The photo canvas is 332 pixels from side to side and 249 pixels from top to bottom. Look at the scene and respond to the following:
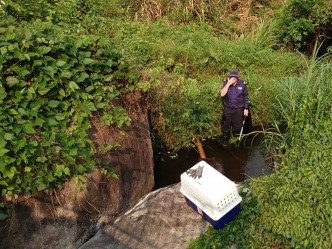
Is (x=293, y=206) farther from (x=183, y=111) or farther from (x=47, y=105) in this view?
(x=47, y=105)

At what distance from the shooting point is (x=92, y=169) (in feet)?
13.1

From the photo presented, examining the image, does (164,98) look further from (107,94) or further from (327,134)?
(327,134)

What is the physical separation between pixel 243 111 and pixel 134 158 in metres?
2.69

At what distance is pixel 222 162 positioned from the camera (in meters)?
6.07

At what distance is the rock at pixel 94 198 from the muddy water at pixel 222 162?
796 mm

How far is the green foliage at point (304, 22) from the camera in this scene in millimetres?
8445

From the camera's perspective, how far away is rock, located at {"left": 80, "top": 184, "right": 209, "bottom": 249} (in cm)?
392

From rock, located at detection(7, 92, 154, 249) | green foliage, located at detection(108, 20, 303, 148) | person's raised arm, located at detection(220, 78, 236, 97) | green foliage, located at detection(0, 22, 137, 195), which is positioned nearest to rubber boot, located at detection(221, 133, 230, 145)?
green foliage, located at detection(108, 20, 303, 148)

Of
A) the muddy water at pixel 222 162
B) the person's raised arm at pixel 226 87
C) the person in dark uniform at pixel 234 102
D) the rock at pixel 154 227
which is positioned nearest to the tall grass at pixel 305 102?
the muddy water at pixel 222 162

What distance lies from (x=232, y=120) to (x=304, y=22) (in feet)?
14.2

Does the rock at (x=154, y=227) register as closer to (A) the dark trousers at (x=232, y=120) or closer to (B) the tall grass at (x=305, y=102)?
(B) the tall grass at (x=305, y=102)

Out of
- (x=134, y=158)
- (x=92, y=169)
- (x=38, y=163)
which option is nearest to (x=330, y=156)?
(x=134, y=158)

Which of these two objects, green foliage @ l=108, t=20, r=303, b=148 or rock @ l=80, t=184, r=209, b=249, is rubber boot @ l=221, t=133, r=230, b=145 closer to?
green foliage @ l=108, t=20, r=303, b=148

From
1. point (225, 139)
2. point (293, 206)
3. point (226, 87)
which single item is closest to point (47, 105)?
point (293, 206)
